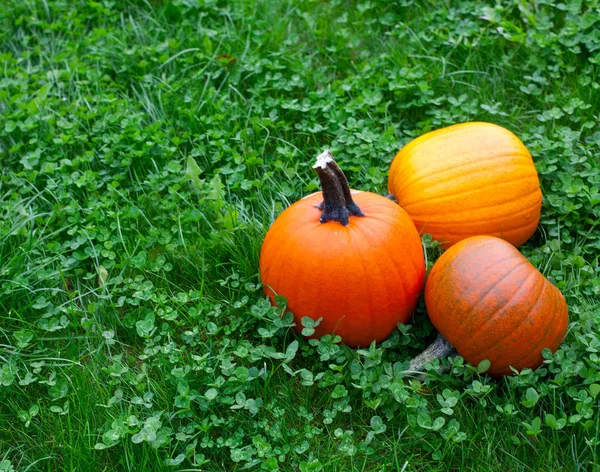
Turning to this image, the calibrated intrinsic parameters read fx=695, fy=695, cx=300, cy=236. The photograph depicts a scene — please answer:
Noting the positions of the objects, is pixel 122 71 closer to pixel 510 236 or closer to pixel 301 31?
pixel 301 31

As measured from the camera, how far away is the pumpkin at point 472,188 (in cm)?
298

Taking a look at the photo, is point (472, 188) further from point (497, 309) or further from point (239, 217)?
point (239, 217)

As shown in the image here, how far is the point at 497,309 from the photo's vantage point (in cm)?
254

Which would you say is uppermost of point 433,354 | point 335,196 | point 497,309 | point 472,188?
point 335,196

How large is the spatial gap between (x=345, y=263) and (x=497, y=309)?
0.58 meters

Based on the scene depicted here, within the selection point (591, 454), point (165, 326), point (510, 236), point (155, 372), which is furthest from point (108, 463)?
point (510, 236)

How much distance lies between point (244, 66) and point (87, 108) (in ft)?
3.05

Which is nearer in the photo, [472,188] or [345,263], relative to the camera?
[345,263]

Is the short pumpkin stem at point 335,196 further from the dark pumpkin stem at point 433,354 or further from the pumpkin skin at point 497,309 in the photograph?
the dark pumpkin stem at point 433,354

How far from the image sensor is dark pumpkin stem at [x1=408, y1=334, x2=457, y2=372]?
8.86ft

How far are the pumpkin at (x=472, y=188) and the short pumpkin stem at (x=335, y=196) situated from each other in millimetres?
421

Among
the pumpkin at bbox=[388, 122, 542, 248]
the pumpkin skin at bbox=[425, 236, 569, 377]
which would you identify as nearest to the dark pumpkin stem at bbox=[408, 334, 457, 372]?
the pumpkin skin at bbox=[425, 236, 569, 377]

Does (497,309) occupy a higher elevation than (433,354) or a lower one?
higher

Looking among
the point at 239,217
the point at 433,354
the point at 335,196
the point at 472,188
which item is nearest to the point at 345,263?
the point at 335,196
